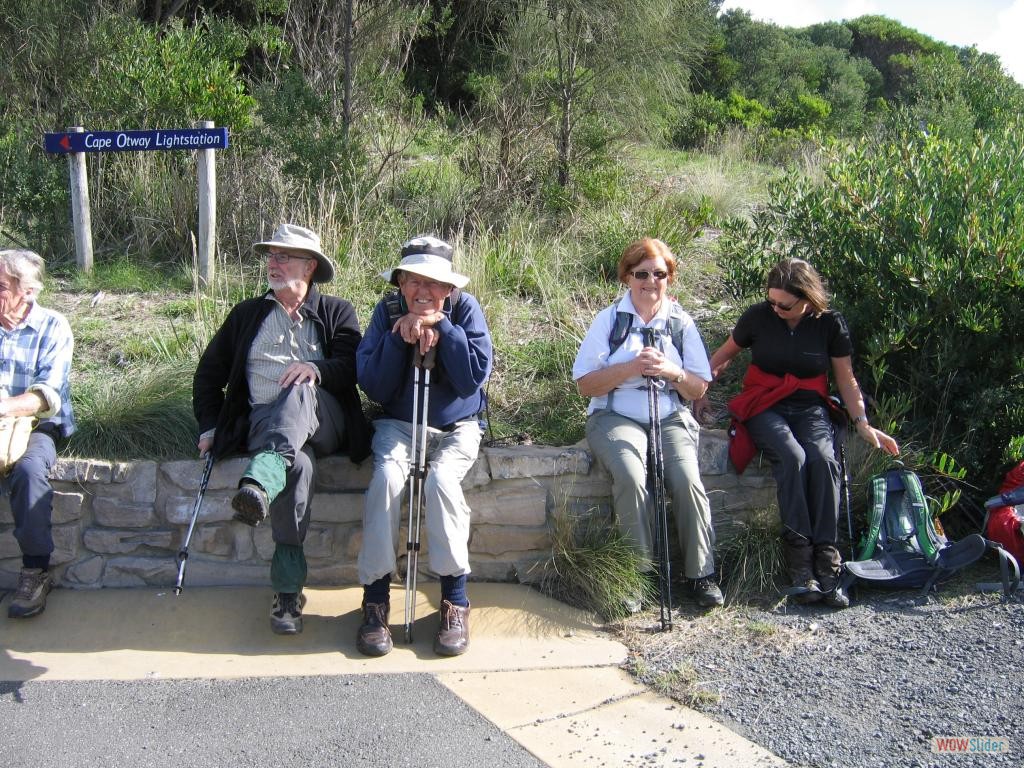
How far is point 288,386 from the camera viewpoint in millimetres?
4152

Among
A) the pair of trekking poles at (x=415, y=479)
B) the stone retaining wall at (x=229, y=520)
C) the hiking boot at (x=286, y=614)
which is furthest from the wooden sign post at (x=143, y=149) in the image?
the hiking boot at (x=286, y=614)

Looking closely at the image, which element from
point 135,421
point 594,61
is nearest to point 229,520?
point 135,421

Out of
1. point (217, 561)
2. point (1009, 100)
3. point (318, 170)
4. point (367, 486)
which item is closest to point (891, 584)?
point (367, 486)

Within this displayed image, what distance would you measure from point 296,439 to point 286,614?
0.71 meters

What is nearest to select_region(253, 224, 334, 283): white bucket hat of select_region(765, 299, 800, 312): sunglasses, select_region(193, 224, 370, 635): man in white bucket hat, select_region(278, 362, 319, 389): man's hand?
select_region(193, 224, 370, 635): man in white bucket hat

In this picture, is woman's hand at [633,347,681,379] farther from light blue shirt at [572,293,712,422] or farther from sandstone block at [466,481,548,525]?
sandstone block at [466,481,548,525]

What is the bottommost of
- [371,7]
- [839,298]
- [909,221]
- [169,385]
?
[169,385]

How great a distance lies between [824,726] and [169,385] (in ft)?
10.9

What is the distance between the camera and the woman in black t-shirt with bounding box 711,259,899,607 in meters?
4.34

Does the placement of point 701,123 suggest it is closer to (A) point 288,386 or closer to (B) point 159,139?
(B) point 159,139

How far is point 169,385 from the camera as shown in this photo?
4.80m

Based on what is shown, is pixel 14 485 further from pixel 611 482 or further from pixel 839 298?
pixel 839 298

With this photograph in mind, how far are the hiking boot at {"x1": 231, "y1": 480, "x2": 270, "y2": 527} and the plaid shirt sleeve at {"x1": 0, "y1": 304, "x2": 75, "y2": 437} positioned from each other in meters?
1.22

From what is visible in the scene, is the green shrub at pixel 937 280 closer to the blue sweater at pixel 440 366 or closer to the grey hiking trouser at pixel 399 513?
the blue sweater at pixel 440 366
